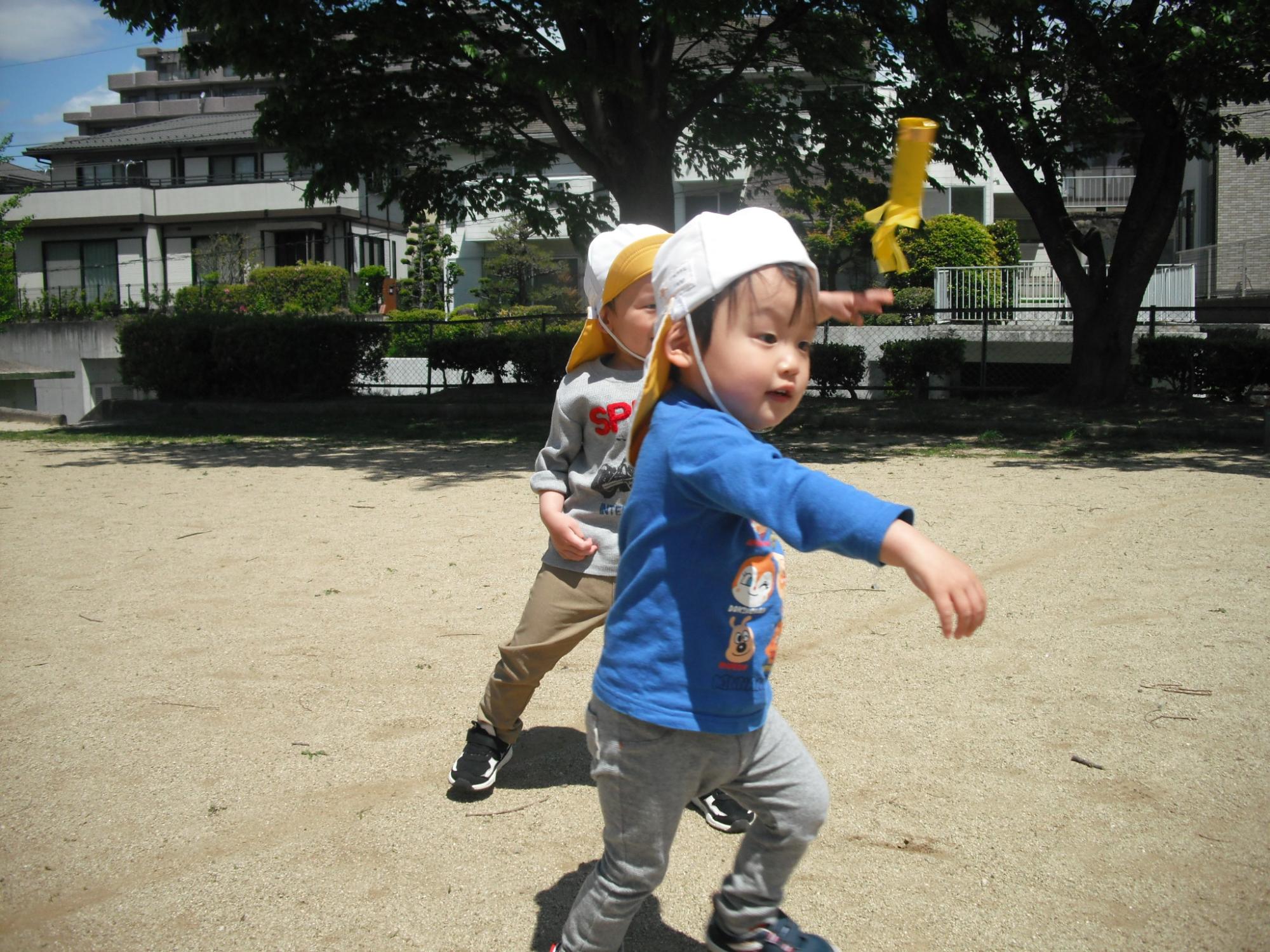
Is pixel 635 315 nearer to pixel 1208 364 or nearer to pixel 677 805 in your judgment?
pixel 677 805

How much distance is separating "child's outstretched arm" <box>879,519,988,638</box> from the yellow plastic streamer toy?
0.74 meters

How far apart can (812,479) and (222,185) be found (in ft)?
135

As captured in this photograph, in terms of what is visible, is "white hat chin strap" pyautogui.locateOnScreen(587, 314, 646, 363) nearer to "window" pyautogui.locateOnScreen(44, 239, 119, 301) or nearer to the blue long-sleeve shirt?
the blue long-sleeve shirt

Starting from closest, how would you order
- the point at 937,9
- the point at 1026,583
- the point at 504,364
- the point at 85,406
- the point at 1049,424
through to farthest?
the point at 1026,583 → the point at 1049,424 → the point at 937,9 → the point at 504,364 → the point at 85,406

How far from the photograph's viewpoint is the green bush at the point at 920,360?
16.0 m

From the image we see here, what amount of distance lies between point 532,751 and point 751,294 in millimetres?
2076

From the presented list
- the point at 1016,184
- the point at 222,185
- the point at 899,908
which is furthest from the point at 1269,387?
the point at 222,185

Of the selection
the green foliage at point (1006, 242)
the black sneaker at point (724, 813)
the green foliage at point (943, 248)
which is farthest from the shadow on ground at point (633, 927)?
the green foliage at point (1006, 242)

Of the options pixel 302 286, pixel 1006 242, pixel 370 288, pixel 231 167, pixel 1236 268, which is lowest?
pixel 1236 268

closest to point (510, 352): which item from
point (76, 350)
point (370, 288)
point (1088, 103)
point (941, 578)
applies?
point (1088, 103)

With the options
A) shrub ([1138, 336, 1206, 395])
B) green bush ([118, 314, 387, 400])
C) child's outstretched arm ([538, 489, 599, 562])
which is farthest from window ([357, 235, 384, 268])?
child's outstretched arm ([538, 489, 599, 562])

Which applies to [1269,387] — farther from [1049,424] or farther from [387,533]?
[387,533]

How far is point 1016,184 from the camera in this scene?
14172 mm

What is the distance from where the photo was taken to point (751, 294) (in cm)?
193
